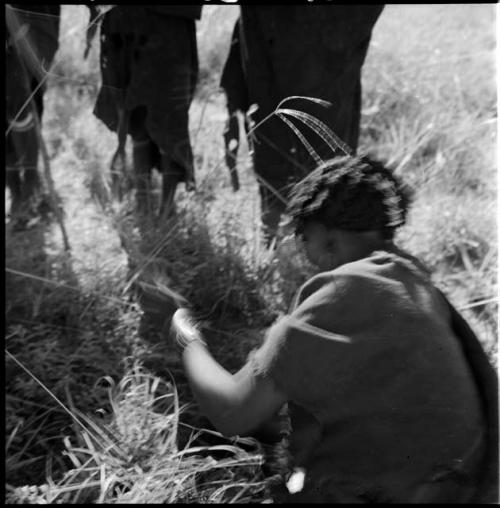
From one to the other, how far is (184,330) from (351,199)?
50cm

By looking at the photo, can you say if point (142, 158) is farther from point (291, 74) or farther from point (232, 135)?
point (291, 74)

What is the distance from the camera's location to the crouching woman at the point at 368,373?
1565 millimetres

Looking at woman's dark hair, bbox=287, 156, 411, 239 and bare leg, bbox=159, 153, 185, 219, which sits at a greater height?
woman's dark hair, bbox=287, 156, 411, 239

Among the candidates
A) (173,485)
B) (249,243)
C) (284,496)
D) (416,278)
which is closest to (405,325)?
(416,278)

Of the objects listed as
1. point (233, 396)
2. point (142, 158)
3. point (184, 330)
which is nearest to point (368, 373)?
point (233, 396)

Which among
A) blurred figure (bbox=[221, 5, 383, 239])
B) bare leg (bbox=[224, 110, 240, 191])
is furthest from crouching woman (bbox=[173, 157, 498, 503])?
bare leg (bbox=[224, 110, 240, 191])

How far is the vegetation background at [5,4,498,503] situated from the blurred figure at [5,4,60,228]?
0.09 metres

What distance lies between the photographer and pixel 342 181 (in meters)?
1.66

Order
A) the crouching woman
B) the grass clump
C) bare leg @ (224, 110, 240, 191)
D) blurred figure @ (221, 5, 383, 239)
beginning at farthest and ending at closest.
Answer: bare leg @ (224, 110, 240, 191), blurred figure @ (221, 5, 383, 239), the grass clump, the crouching woman

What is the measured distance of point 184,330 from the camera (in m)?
1.89

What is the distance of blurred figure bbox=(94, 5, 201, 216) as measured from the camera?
2824mm

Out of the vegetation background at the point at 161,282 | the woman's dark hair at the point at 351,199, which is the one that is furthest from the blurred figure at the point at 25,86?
the woman's dark hair at the point at 351,199

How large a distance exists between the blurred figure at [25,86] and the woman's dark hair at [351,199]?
1245mm

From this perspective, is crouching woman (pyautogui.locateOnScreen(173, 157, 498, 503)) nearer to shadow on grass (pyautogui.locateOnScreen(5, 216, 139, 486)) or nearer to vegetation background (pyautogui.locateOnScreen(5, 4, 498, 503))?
vegetation background (pyautogui.locateOnScreen(5, 4, 498, 503))
